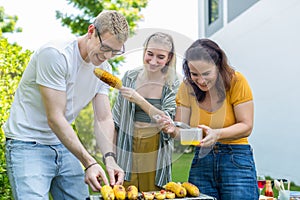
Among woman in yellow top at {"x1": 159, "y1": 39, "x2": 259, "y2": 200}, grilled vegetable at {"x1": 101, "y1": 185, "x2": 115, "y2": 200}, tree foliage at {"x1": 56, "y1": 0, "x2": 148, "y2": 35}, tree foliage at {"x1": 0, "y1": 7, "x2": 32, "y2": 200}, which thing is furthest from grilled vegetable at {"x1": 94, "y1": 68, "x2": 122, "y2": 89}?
tree foliage at {"x1": 56, "y1": 0, "x2": 148, "y2": 35}

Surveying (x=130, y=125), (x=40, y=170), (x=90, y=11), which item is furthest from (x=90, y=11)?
(x=40, y=170)

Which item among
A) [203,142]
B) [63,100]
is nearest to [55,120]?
[63,100]

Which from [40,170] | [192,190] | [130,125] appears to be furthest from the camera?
[130,125]

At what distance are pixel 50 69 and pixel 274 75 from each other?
5700mm

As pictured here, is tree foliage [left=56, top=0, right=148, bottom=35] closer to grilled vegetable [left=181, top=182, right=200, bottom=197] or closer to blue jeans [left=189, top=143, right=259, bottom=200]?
blue jeans [left=189, top=143, right=259, bottom=200]

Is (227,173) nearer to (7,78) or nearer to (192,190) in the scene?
(192,190)

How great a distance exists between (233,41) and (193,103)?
6.76m

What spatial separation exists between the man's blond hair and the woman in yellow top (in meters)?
0.42

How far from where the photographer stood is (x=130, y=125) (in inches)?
102

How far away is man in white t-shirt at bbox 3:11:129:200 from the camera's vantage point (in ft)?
6.88

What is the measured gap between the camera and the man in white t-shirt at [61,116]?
2096 millimetres

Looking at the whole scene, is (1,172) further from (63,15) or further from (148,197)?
(63,15)

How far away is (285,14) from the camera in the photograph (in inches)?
271

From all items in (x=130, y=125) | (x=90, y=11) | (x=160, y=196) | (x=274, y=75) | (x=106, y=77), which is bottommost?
(x=160, y=196)
